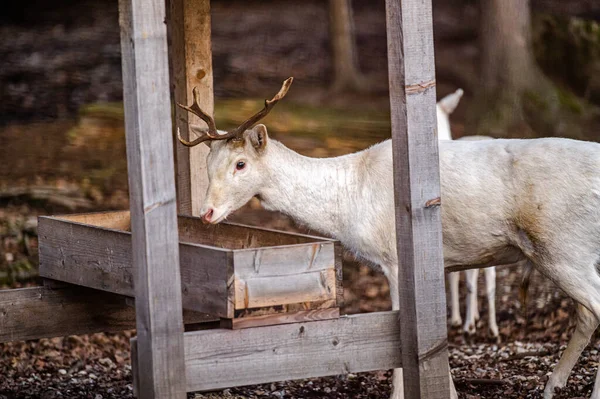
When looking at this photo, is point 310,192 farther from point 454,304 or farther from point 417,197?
point 454,304

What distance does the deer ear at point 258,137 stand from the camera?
20.6 ft

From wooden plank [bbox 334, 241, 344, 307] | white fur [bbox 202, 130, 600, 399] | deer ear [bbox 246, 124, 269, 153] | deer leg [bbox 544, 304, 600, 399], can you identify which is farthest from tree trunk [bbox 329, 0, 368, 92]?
wooden plank [bbox 334, 241, 344, 307]

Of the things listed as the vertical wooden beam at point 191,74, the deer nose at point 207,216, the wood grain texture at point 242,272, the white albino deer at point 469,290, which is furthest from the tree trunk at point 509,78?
the wood grain texture at point 242,272

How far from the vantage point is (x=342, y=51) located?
61.5 ft

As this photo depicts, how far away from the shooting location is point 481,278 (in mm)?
10820

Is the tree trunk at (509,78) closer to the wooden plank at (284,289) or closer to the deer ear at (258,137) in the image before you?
the deer ear at (258,137)

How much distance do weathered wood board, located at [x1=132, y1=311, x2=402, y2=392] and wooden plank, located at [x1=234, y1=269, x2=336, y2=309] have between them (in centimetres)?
12

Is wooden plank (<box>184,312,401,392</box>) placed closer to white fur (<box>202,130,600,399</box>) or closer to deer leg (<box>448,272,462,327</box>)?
white fur (<box>202,130,600,399</box>)

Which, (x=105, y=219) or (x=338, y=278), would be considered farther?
(x=105, y=219)

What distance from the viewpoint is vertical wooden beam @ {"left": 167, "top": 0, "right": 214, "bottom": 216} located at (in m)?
6.71

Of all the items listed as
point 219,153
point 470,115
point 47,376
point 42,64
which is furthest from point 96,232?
point 42,64

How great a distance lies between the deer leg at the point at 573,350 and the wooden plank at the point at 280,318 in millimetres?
1906

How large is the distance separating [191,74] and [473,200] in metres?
2.01

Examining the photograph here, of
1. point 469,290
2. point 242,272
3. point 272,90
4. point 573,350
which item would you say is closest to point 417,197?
point 242,272
